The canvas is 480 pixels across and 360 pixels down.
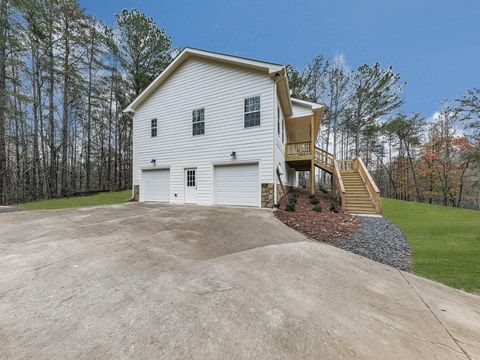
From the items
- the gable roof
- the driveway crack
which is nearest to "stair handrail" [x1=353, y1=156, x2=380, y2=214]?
the gable roof

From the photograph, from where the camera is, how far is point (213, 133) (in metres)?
9.74

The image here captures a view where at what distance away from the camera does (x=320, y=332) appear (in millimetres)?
2006

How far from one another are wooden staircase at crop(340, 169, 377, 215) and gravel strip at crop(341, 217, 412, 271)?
240 centimetres

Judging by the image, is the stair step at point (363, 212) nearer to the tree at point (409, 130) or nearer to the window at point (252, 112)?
the window at point (252, 112)

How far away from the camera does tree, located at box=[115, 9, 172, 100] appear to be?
17125mm

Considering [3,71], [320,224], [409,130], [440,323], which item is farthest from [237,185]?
[409,130]

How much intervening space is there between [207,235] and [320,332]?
11.3 feet

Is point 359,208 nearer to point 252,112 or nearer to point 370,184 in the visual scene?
point 370,184

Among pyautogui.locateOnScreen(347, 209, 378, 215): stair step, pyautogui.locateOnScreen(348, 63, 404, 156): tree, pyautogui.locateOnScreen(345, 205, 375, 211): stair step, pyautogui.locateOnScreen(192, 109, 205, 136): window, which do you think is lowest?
pyautogui.locateOnScreen(347, 209, 378, 215): stair step

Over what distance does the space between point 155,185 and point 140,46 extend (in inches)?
551

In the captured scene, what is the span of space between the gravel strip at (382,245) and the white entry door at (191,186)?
6.96m

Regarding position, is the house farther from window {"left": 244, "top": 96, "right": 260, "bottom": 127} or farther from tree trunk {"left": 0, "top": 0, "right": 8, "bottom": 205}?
tree trunk {"left": 0, "top": 0, "right": 8, "bottom": 205}

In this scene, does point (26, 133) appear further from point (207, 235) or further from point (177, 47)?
point (207, 235)

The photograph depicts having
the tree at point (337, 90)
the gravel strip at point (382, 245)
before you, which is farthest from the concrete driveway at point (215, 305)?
the tree at point (337, 90)
